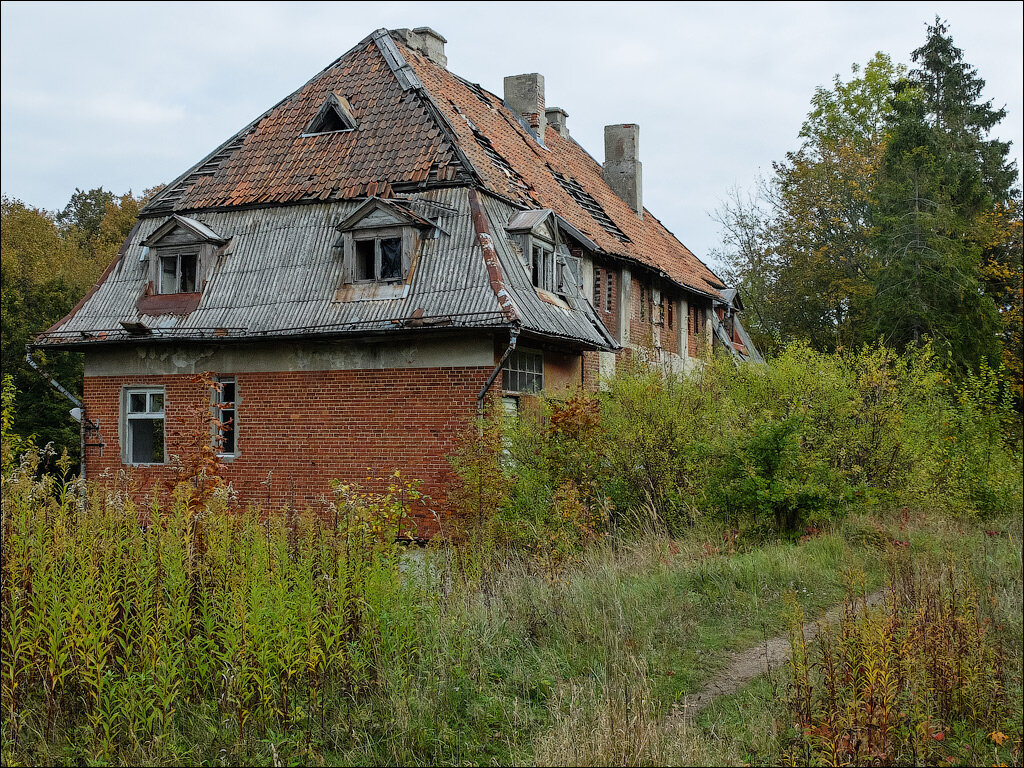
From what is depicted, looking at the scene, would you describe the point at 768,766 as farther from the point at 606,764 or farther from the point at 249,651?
the point at 249,651

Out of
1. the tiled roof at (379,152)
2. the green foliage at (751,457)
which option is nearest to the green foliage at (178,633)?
the green foliage at (751,457)

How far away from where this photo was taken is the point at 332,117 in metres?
19.4

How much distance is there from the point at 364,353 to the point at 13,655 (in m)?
10.5

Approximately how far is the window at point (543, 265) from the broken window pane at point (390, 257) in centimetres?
236

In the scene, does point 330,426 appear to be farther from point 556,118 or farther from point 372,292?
point 556,118

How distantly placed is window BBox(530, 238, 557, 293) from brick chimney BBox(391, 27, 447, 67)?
25.0 feet

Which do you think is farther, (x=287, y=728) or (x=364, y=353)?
(x=364, y=353)

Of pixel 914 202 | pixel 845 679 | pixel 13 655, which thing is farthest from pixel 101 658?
pixel 914 202

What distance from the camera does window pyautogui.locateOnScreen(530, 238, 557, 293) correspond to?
57.8 ft

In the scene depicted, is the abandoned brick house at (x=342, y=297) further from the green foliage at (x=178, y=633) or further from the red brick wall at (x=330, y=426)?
the green foliage at (x=178, y=633)

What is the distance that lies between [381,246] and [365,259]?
465 mm

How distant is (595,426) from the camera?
42.2 feet

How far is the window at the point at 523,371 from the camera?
53.8ft

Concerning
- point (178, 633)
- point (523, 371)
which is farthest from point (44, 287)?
point (178, 633)
